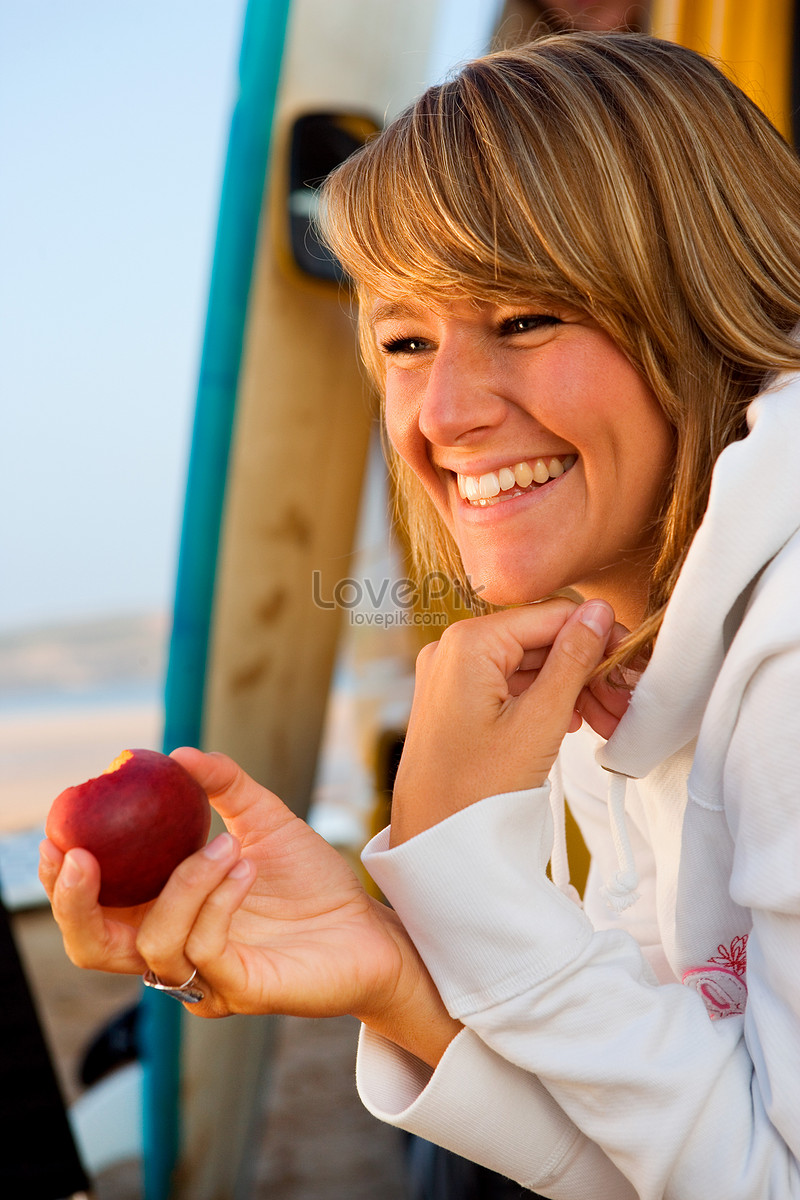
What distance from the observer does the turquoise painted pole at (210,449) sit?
1913 millimetres

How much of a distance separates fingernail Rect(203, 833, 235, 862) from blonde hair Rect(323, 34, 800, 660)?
0.36 meters

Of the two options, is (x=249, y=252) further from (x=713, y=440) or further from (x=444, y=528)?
(x=713, y=440)

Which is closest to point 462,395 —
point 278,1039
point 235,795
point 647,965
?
point 235,795

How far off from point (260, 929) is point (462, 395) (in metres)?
0.45

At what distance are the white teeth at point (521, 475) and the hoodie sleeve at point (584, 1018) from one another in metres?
0.27

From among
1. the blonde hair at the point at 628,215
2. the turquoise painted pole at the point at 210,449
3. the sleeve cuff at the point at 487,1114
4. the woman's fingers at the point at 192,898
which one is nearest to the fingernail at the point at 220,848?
the woman's fingers at the point at 192,898

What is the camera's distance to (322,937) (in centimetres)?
76

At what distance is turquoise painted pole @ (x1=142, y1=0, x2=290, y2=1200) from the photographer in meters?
1.91

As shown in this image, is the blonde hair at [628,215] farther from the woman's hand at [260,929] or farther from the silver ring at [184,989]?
the silver ring at [184,989]

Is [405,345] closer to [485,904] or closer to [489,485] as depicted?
[489,485]

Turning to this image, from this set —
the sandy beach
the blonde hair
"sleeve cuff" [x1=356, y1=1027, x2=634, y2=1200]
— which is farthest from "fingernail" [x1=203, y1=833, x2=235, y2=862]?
the sandy beach

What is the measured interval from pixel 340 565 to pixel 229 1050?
0.99 metres

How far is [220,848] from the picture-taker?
25.9 inches

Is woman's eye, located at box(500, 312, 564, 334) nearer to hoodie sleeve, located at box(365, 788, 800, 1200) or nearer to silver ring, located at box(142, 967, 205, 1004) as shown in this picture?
hoodie sleeve, located at box(365, 788, 800, 1200)
